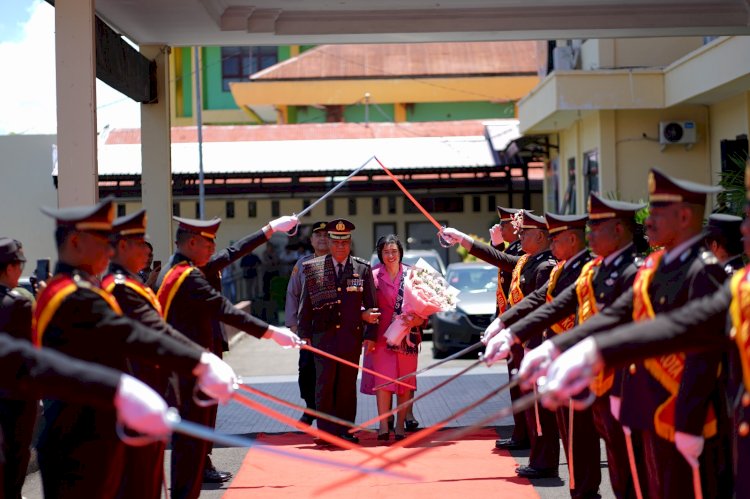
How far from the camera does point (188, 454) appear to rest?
682 centimetres

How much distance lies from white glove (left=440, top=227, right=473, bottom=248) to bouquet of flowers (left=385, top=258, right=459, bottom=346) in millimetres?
627

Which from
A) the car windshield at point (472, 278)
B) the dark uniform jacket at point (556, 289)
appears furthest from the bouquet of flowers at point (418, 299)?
the car windshield at point (472, 278)

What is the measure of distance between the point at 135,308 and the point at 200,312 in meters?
1.33

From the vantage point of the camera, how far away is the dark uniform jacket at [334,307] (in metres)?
10.2

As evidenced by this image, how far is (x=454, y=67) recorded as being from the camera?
39.5 m

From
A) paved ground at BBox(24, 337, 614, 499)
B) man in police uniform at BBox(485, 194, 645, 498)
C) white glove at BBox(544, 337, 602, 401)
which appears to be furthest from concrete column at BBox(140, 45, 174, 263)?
white glove at BBox(544, 337, 602, 401)

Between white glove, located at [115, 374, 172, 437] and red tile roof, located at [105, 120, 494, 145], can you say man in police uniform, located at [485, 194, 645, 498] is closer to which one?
white glove, located at [115, 374, 172, 437]

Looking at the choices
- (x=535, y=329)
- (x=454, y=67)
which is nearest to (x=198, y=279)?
(x=535, y=329)

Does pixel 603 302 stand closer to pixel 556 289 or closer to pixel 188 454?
pixel 556 289

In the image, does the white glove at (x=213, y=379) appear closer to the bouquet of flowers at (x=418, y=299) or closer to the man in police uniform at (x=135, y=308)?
the man in police uniform at (x=135, y=308)

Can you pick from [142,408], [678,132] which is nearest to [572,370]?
[142,408]

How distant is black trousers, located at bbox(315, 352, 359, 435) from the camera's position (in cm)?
1017

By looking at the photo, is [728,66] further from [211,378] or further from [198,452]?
[211,378]

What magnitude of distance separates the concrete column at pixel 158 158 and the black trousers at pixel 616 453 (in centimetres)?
712
